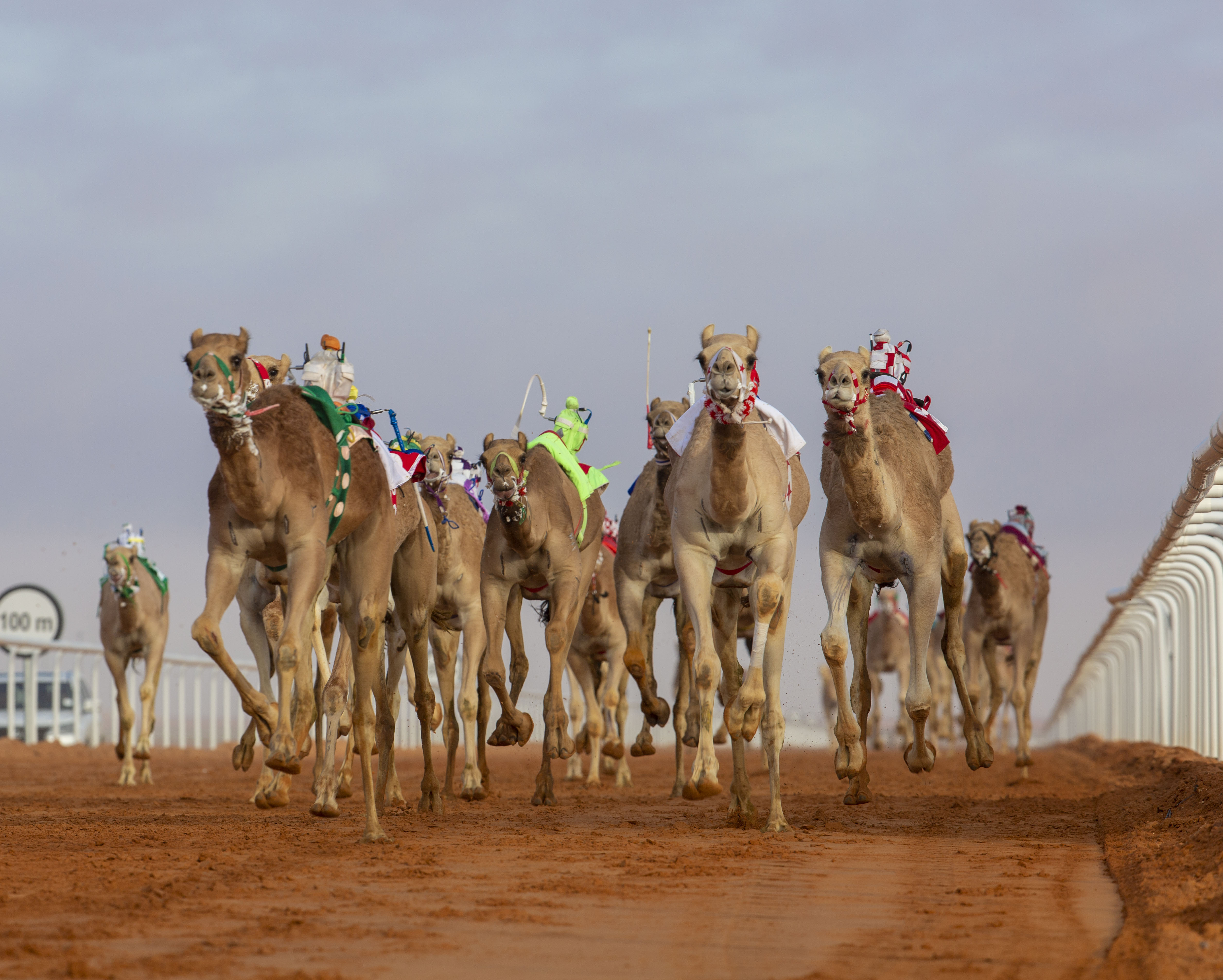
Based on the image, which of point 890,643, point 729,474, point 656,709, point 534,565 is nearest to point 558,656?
point 534,565

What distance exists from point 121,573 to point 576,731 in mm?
8264

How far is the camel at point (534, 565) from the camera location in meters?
13.2

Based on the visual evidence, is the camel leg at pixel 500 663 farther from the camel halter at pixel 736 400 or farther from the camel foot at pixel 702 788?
the camel halter at pixel 736 400

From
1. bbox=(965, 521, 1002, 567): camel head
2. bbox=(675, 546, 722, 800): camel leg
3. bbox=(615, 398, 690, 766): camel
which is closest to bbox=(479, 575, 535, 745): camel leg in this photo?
bbox=(615, 398, 690, 766): camel

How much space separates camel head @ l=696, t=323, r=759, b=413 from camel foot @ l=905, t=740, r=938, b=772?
11.7 ft

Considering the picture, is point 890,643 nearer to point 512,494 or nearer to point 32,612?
point 32,612

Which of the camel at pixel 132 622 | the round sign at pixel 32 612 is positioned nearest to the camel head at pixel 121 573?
→ the camel at pixel 132 622

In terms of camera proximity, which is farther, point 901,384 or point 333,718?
point 901,384

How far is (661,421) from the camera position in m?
14.6

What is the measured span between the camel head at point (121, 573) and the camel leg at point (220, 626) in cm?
1152

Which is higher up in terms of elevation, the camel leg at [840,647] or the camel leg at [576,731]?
the camel leg at [840,647]

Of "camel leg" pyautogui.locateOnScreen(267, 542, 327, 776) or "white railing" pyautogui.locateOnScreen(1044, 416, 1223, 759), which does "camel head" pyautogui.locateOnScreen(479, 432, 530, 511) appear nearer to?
"camel leg" pyautogui.locateOnScreen(267, 542, 327, 776)

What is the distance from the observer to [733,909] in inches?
262

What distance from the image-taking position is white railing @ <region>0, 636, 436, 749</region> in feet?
92.6
